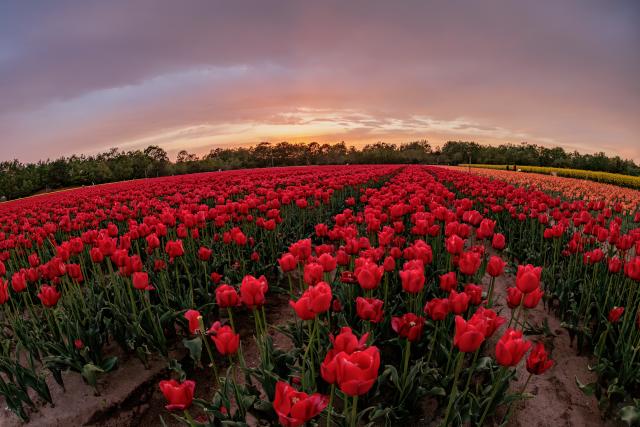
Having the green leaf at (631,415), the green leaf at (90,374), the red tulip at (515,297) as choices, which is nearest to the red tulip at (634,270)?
the green leaf at (631,415)

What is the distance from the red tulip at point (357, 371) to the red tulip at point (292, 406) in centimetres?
18

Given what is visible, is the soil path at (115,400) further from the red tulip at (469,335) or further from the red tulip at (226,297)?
the red tulip at (469,335)

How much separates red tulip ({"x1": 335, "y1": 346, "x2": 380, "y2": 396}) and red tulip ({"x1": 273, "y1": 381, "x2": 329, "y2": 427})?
7.0 inches

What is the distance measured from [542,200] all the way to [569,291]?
3915mm

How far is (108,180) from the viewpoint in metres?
64.6

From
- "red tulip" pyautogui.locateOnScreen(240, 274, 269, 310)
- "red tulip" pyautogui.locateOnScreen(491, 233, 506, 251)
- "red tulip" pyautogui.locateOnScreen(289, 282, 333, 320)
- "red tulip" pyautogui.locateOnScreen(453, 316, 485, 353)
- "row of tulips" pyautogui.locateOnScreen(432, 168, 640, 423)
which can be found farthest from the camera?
"red tulip" pyautogui.locateOnScreen(491, 233, 506, 251)

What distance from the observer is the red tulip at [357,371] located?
1.78 metres

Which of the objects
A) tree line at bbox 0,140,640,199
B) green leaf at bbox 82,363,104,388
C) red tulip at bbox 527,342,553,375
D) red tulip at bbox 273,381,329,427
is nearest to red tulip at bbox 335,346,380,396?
red tulip at bbox 273,381,329,427

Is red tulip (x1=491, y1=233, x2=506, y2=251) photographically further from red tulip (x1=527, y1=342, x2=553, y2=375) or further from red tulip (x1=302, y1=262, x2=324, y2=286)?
red tulip (x1=302, y1=262, x2=324, y2=286)

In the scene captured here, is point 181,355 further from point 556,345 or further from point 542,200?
point 542,200

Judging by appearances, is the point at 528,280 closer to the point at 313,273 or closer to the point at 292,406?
the point at 313,273

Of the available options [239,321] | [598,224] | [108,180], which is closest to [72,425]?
[239,321]

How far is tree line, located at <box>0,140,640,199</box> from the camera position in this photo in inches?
2480

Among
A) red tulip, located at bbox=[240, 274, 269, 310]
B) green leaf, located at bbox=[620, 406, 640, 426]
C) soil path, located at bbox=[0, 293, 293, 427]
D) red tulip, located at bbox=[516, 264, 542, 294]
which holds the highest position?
red tulip, located at bbox=[516, 264, 542, 294]
